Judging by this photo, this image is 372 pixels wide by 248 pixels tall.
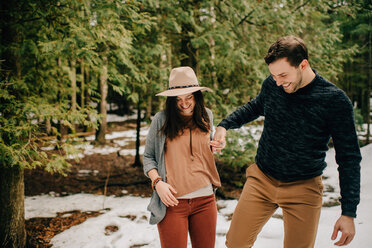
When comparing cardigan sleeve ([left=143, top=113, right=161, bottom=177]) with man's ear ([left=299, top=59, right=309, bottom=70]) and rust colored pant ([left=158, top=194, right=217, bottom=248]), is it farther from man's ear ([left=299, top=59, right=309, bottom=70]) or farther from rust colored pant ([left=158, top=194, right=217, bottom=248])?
man's ear ([left=299, top=59, right=309, bottom=70])

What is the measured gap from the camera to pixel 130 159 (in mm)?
10766

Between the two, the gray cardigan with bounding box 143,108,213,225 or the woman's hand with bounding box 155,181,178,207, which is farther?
the gray cardigan with bounding box 143,108,213,225

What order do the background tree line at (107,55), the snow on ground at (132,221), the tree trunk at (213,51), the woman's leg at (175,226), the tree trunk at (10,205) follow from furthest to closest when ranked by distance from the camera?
1. the tree trunk at (213,51)
2. the tree trunk at (10,205)
3. the snow on ground at (132,221)
4. the background tree line at (107,55)
5. the woman's leg at (175,226)

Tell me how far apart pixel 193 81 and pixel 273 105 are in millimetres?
682

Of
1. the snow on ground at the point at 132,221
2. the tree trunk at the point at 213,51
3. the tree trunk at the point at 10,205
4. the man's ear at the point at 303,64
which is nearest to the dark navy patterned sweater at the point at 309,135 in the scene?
the man's ear at the point at 303,64

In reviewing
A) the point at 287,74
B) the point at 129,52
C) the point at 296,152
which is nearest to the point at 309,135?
the point at 296,152

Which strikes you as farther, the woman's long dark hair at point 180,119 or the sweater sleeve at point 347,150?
the woman's long dark hair at point 180,119

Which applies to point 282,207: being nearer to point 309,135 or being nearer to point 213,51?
point 309,135

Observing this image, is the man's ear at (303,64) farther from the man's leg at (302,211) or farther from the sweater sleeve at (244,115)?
the man's leg at (302,211)

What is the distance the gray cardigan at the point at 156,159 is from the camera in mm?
1979

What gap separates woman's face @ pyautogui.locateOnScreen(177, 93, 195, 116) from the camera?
83.0 inches

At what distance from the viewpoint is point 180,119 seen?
6.96 feet

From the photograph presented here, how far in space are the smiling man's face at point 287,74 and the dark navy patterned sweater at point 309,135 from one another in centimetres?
8

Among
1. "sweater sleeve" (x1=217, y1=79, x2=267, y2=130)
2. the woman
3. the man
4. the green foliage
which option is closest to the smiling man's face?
the man
